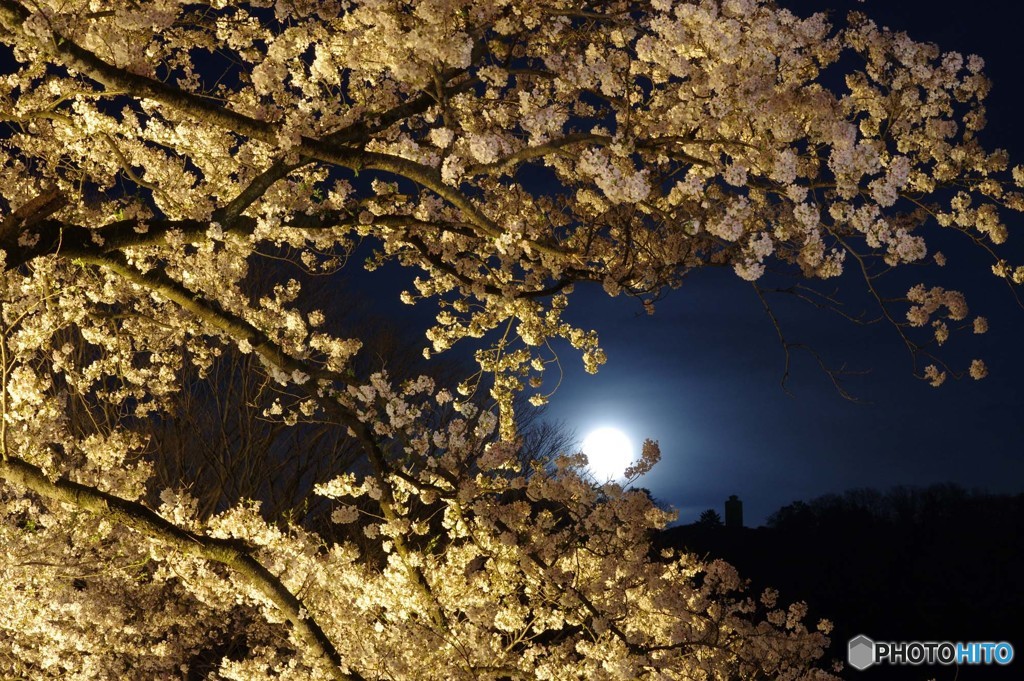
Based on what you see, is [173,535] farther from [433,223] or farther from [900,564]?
[900,564]

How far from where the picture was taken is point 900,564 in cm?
2742

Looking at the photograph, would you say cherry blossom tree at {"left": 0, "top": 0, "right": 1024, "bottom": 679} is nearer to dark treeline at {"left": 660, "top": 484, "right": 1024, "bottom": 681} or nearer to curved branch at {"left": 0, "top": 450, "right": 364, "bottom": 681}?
curved branch at {"left": 0, "top": 450, "right": 364, "bottom": 681}

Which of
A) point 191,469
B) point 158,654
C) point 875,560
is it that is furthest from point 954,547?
point 158,654

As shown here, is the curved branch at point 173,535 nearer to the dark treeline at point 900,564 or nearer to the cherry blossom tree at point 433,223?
the cherry blossom tree at point 433,223

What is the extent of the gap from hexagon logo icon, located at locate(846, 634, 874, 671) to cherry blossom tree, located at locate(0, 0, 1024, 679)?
13770 mm

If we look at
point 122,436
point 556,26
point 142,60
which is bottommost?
point 122,436

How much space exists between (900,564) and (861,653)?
4.84m

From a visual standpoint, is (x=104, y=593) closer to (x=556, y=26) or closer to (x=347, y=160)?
(x=347, y=160)

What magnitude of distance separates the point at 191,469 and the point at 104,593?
13.7 feet

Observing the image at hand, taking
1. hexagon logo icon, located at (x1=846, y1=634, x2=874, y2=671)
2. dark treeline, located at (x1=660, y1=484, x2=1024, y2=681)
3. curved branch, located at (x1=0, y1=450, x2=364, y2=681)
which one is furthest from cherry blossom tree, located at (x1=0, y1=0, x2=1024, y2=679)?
dark treeline, located at (x1=660, y1=484, x2=1024, y2=681)

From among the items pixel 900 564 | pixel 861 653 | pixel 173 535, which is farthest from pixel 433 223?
pixel 900 564

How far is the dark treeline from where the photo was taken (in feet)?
82.3

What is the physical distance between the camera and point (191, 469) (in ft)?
54.2

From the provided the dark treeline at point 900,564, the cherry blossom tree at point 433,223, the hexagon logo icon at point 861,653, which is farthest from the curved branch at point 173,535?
the hexagon logo icon at point 861,653
